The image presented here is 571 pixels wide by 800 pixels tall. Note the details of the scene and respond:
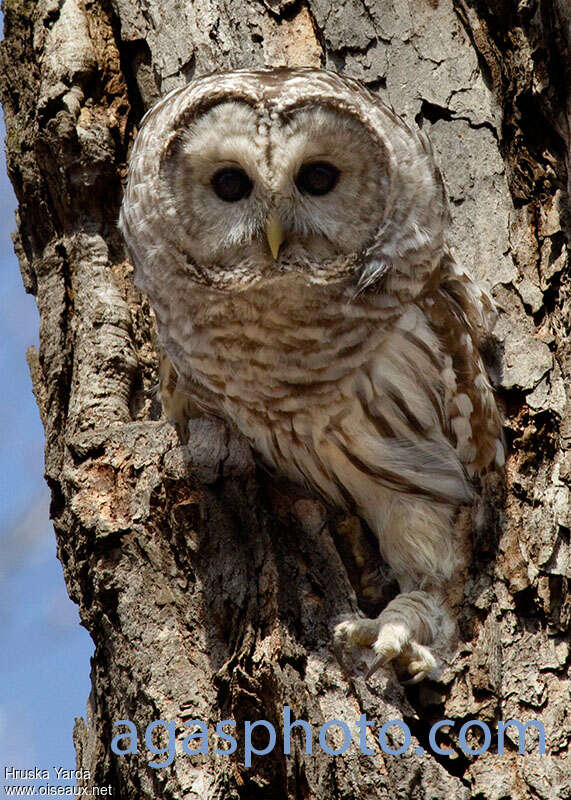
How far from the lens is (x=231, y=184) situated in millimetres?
2488

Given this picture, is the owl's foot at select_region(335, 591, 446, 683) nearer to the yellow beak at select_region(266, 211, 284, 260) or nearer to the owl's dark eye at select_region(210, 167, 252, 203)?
the yellow beak at select_region(266, 211, 284, 260)

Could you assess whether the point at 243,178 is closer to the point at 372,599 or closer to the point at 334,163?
the point at 334,163

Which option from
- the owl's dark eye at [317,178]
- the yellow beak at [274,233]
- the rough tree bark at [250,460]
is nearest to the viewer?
the rough tree bark at [250,460]

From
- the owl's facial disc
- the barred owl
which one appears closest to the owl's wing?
the barred owl

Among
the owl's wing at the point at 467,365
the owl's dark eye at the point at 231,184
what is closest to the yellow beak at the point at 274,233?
the owl's dark eye at the point at 231,184

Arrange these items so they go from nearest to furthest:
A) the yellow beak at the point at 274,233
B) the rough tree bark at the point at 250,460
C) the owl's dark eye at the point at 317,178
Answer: the rough tree bark at the point at 250,460 < the yellow beak at the point at 274,233 < the owl's dark eye at the point at 317,178

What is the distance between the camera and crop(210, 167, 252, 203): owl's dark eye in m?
2.48

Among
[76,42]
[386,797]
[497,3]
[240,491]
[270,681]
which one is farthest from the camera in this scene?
[76,42]

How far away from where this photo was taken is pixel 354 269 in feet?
8.05

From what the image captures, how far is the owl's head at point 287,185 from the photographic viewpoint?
2.41 m

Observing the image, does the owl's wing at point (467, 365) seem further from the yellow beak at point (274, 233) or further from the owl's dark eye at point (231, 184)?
the owl's dark eye at point (231, 184)

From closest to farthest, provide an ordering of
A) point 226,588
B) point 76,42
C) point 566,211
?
point 226,588
point 566,211
point 76,42

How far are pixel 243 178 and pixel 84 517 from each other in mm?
891

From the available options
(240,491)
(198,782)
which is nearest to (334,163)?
(240,491)
